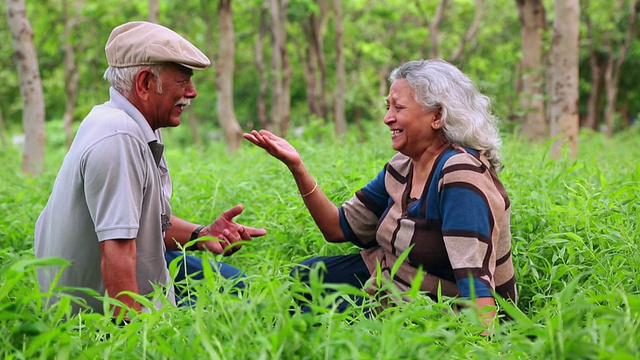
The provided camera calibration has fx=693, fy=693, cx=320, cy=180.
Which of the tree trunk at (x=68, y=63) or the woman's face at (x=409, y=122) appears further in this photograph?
the tree trunk at (x=68, y=63)

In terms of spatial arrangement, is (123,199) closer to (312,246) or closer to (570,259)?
(312,246)

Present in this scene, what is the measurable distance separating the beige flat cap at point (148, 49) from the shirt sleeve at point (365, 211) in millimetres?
1096

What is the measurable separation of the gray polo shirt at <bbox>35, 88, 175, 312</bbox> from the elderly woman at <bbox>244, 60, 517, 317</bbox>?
1.77 feet

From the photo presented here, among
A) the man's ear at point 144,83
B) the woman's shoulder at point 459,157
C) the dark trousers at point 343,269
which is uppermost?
the man's ear at point 144,83

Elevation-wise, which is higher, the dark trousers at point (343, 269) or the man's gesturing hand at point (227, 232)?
the man's gesturing hand at point (227, 232)

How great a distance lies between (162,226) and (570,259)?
71.6 inches

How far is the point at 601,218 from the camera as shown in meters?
3.46

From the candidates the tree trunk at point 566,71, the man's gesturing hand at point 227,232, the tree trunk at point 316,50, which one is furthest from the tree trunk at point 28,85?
the tree trunk at point 316,50

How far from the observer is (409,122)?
306cm

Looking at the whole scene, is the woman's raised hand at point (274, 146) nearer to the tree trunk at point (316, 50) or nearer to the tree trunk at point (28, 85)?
the tree trunk at point (28, 85)

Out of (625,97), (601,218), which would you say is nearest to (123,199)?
(601,218)

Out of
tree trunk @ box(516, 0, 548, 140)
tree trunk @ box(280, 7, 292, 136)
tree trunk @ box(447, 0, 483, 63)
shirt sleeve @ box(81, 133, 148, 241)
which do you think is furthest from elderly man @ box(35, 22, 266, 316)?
tree trunk @ box(280, 7, 292, 136)

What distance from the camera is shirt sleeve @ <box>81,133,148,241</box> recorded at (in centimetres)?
251

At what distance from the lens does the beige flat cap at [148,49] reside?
275cm
